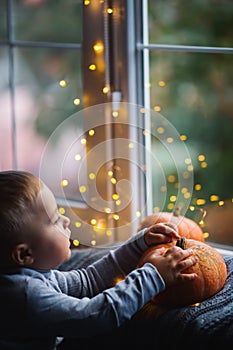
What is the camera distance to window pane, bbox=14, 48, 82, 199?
2.59 metres

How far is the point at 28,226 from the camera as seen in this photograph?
165 centimetres

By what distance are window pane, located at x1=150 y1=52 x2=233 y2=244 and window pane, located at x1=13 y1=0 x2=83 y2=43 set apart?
→ 407 millimetres

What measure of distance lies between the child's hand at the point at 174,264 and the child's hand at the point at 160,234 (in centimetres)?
11

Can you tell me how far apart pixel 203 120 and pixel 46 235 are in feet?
2.43

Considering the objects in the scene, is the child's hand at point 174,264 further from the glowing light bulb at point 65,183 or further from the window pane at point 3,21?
the window pane at point 3,21

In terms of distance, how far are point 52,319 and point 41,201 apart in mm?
253

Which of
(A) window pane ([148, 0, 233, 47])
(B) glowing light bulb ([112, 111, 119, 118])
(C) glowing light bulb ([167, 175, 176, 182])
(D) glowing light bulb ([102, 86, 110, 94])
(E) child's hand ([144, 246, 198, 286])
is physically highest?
(A) window pane ([148, 0, 233, 47])

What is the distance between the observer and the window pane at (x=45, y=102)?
2.59m

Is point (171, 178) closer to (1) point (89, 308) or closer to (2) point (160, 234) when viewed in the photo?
(2) point (160, 234)

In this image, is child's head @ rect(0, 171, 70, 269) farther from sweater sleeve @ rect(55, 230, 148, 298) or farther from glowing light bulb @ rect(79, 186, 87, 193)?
glowing light bulb @ rect(79, 186, 87, 193)

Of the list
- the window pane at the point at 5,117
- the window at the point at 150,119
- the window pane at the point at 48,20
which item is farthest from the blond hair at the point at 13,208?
the window pane at the point at 5,117

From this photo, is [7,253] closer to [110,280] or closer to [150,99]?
[110,280]

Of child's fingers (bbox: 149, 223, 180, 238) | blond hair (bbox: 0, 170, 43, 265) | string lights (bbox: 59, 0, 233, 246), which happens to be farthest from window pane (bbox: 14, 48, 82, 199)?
blond hair (bbox: 0, 170, 43, 265)

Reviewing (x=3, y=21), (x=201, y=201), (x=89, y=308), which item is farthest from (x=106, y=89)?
(x=89, y=308)
